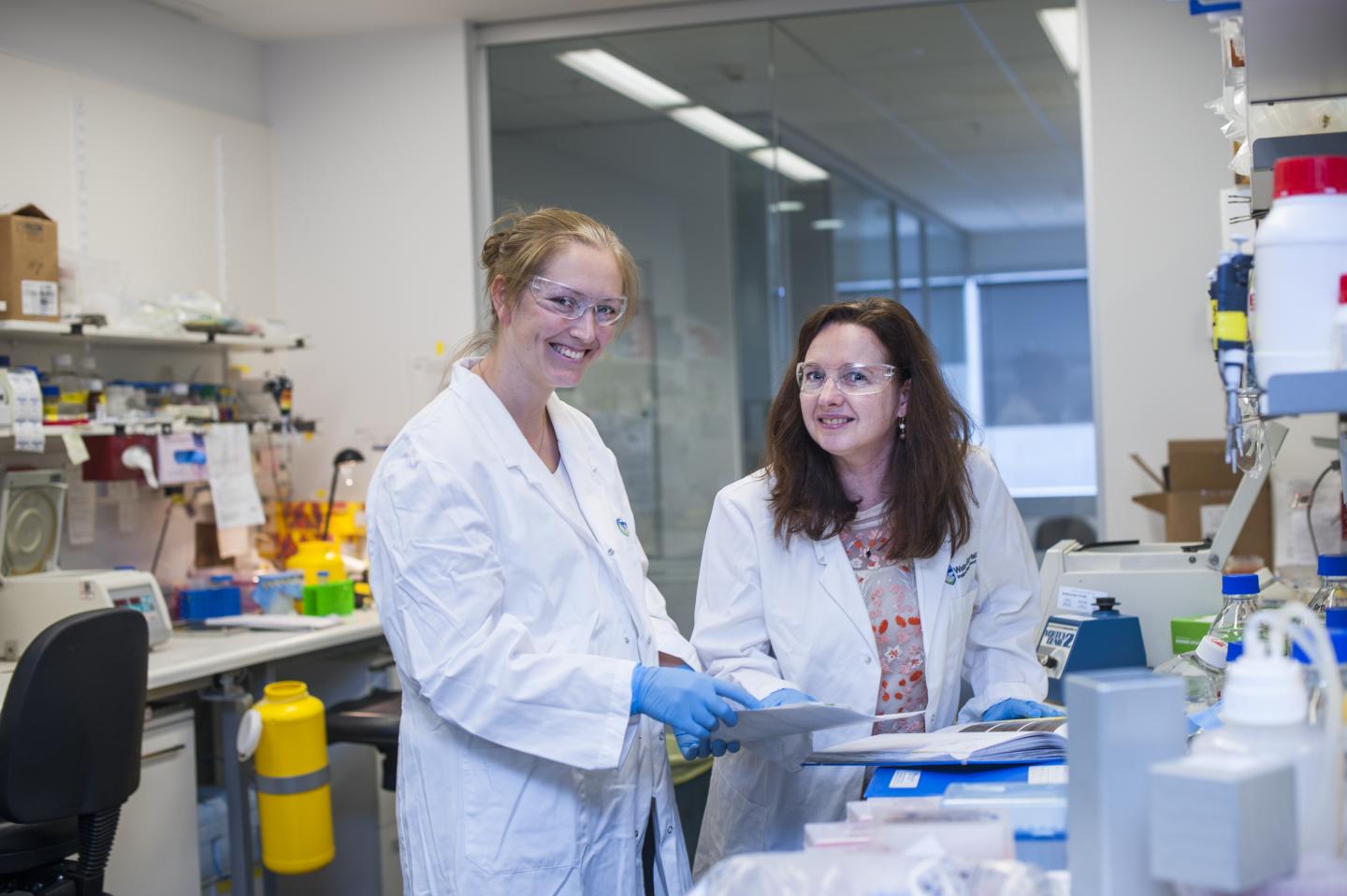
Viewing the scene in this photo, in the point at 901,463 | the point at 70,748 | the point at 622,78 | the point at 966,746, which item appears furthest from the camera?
the point at 622,78

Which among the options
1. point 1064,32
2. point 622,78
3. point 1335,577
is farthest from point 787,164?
point 1335,577

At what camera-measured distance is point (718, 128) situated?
4.36m

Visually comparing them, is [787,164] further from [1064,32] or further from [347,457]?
[347,457]

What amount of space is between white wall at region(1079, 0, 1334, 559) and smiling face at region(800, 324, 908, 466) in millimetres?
2052

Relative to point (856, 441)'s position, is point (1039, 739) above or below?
below

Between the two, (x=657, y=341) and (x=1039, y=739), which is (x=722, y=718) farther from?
(x=657, y=341)

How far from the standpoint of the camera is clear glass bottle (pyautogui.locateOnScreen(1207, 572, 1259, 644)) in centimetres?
180

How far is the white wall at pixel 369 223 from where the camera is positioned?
436 centimetres

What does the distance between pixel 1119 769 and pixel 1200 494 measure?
2.61 metres

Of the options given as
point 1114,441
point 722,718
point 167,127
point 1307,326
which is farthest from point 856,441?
point 167,127

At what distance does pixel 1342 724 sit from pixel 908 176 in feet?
11.8

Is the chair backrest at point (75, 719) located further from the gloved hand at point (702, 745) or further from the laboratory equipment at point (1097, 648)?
the laboratory equipment at point (1097, 648)

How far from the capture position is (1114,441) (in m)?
3.81

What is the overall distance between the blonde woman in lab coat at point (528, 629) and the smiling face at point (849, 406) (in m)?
0.32
